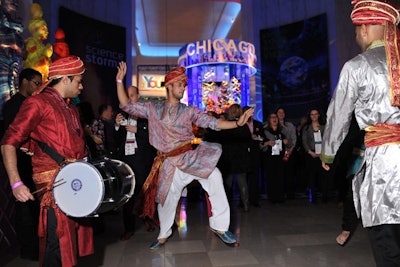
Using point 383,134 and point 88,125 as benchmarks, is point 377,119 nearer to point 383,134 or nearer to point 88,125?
point 383,134

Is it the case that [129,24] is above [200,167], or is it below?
above

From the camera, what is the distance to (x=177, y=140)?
3334mm

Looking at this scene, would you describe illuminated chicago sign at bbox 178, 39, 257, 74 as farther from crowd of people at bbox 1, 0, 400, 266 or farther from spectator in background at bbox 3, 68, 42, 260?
spectator in background at bbox 3, 68, 42, 260

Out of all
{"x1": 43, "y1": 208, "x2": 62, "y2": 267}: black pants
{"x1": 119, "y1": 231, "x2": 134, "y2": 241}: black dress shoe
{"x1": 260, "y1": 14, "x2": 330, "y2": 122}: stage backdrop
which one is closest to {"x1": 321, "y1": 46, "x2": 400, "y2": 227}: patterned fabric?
{"x1": 43, "y1": 208, "x2": 62, "y2": 267}: black pants

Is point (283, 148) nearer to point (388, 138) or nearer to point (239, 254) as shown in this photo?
point (239, 254)

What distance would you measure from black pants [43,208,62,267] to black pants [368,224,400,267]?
5.36 feet

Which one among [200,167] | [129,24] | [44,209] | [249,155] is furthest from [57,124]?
[129,24]

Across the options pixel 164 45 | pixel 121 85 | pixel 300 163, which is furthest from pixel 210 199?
pixel 164 45

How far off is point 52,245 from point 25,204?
1.44m

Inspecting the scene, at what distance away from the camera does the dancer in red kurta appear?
188cm

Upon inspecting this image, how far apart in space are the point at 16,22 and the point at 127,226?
276 centimetres

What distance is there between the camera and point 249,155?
511 cm

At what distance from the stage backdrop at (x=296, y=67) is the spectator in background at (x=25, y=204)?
8.85 meters

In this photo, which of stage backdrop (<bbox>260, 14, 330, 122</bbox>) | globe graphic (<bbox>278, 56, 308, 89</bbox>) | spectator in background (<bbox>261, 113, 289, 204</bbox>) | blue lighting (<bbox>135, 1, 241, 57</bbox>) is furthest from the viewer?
blue lighting (<bbox>135, 1, 241, 57</bbox>)
